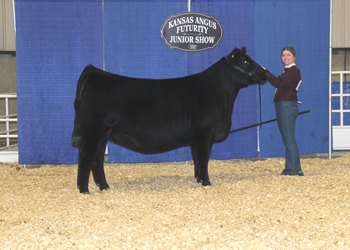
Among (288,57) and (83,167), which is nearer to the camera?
(83,167)

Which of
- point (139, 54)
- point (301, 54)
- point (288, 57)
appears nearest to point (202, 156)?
point (288, 57)

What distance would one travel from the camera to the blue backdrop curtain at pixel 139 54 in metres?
5.89

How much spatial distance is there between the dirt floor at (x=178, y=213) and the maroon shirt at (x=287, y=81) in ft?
3.54

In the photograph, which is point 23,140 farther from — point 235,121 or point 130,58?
point 235,121

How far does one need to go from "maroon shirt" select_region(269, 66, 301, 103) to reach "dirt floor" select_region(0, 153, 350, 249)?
1.08 meters

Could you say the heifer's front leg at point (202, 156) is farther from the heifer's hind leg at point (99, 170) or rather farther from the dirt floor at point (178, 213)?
the heifer's hind leg at point (99, 170)

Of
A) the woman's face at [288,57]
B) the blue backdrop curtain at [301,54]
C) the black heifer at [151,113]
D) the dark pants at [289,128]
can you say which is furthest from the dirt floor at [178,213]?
the woman's face at [288,57]

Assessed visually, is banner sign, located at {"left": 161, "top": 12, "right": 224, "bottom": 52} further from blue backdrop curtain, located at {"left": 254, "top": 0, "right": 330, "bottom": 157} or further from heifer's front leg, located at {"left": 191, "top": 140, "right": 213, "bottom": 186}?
heifer's front leg, located at {"left": 191, "top": 140, "right": 213, "bottom": 186}

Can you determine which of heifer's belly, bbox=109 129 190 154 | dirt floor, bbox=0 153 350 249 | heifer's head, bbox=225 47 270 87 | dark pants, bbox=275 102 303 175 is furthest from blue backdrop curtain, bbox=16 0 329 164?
heifer's belly, bbox=109 129 190 154

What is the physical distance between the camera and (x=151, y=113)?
4.19 m

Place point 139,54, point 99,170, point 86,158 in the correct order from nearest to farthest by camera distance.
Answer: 1. point 86,158
2. point 99,170
3. point 139,54

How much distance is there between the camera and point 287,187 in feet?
13.7

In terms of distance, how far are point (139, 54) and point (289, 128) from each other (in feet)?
8.92

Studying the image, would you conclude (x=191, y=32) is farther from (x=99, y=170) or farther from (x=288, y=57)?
(x=99, y=170)
